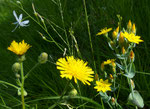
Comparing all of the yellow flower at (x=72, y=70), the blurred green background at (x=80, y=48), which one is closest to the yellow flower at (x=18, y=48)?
the yellow flower at (x=72, y=70)

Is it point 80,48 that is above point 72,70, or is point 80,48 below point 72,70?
above

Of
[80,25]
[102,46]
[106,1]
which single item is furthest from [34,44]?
[106,1]

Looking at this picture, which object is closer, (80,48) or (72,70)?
(72,70)

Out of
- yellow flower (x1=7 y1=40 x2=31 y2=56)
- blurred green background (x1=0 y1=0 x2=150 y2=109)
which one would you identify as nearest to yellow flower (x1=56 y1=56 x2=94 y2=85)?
yellow flower (x1=7 y1=40 x2=31 y2=56)

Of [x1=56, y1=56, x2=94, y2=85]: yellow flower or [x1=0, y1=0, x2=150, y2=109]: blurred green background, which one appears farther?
[x1=0, y1=0, x2=150, y2=109]: blurred green background

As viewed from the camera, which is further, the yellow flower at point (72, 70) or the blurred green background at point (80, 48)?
the blurred green background at point (80, 48)

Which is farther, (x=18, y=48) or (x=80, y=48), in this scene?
(x=80, y=48)

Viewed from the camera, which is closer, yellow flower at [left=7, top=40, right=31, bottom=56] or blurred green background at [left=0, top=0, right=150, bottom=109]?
yellow flower at [left=7, top=40, right=31, bottom=56]

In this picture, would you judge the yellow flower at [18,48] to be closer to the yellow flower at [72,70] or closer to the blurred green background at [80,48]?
the yellow flower at [72,70]

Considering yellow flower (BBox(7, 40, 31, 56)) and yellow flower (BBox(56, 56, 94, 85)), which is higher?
yellow flower (BBox(7, 40, 31, 56))

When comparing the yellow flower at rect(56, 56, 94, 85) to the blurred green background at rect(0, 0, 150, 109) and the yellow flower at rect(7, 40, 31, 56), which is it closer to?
the yellow flower at rect(7, 40, 31, 56)

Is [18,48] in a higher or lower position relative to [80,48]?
lower

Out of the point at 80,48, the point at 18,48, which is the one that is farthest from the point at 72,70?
the point at 80,48

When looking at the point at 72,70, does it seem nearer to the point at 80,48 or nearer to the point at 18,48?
the point at 18,48
